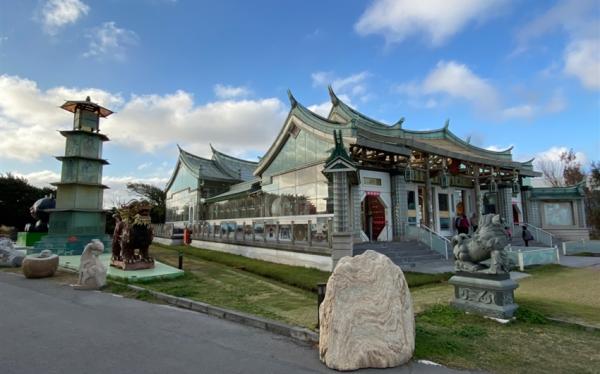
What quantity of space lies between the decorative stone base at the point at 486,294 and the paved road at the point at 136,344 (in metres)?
2.57

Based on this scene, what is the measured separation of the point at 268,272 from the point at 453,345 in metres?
8.02

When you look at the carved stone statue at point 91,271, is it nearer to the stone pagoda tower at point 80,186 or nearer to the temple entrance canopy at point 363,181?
the temple entrance canopy at point 363,181

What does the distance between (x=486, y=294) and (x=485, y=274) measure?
1.16 feet

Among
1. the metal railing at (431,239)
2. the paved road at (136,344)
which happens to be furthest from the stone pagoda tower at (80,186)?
the metal railing at (431,239)

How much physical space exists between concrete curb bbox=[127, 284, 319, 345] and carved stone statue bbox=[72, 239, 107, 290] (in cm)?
222

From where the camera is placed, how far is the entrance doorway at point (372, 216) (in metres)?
15.9

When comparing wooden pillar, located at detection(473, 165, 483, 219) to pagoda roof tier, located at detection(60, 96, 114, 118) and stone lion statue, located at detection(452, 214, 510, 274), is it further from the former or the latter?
pagoda roof tier, located at detection(60, 96, 114, 118)

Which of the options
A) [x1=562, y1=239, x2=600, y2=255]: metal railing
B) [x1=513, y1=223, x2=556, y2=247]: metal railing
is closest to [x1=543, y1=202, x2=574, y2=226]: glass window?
[x1=513, y1=223, x2=556, y2=247]: metal railing

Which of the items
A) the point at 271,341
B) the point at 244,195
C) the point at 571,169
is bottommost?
the point at 271,341

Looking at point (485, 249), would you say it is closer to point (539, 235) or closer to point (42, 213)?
point (539, 235)

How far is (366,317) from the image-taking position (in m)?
4.31

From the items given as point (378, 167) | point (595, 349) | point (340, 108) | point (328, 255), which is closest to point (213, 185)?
point (340, 108)

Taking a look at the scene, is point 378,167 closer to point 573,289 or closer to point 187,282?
point 573,289

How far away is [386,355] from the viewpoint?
4082 millimetres
